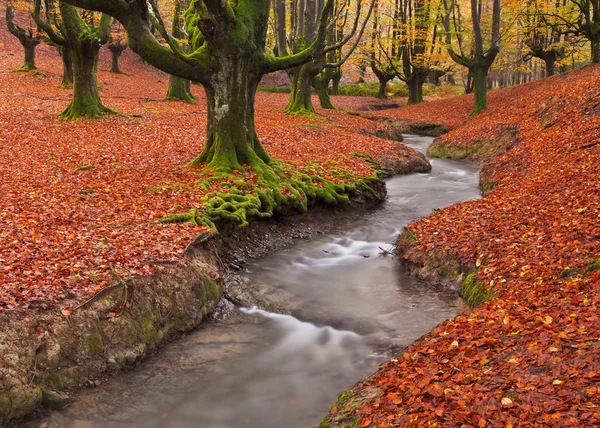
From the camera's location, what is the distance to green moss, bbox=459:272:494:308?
6992mm

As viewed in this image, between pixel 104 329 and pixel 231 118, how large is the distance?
6.51 metres

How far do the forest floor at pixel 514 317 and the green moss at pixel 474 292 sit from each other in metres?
0.02

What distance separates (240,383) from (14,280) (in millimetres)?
3128

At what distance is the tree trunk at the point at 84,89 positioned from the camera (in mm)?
18000

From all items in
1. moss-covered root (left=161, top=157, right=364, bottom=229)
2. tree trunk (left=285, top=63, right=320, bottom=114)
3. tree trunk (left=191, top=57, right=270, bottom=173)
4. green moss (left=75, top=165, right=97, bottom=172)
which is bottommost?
moss-covered root (left=161, top=157, right=364, bottom=229)

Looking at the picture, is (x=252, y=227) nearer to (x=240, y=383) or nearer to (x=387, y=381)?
(x=240, y=383)

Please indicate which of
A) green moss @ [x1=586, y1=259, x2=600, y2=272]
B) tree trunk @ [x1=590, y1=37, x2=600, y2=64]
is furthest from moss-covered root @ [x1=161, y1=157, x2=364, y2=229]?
tree trunk @ [x1=590, y1=37, x2=600, y2=64]

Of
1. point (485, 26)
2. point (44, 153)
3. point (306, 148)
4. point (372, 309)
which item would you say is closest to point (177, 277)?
point (372, 309)

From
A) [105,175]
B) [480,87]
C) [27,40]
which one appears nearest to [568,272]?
[105,175]

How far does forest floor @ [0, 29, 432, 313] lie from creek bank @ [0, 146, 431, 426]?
207mm

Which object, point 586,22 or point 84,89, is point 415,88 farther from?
point 84,89

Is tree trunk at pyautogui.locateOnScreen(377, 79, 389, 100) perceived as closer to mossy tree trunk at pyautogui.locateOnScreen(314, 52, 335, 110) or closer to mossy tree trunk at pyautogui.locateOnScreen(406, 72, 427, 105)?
mossy tree trunk at pyautogui.locateOnScreen(406, 72, 427, 105)

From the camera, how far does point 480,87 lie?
25.7 metres

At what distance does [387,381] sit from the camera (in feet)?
17.0
